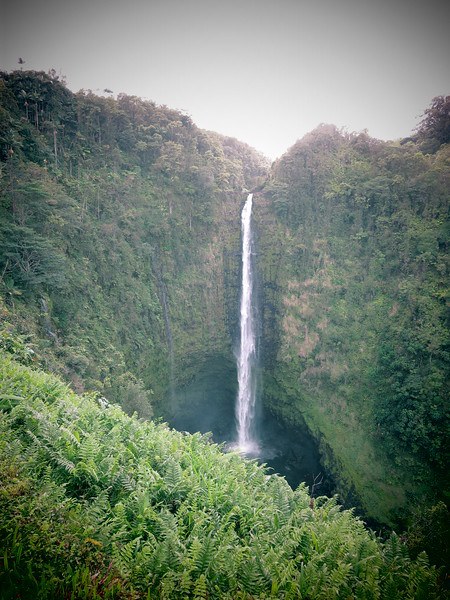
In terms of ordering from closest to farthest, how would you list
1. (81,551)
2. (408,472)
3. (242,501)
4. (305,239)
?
1. (81,551)
2. (242,501)
3. (408,472)
4. (305,239)

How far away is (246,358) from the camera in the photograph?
25938 millimetres

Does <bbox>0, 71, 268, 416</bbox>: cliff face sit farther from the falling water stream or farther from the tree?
the tree

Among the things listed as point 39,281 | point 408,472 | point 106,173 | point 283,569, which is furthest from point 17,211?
point 408,472

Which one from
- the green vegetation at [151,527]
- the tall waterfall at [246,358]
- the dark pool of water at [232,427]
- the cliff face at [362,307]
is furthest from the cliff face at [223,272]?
the green vegetation at [151,527]

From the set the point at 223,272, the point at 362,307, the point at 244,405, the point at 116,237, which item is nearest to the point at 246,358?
the point at 244,405

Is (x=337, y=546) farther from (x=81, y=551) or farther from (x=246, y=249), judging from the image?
(x=246, y=249)

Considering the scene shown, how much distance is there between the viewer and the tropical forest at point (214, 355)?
323cm

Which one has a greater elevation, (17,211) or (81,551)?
(17,211)

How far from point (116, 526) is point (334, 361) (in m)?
20.4

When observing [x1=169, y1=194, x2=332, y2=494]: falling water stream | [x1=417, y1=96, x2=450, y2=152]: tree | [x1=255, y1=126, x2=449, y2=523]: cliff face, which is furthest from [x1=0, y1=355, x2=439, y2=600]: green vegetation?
[x1=417, y1=96, x2=450, y2=152]: tree

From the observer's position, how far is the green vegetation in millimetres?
2588

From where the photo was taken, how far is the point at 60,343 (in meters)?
14.8

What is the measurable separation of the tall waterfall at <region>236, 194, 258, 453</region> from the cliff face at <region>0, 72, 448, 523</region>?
92 centimetres

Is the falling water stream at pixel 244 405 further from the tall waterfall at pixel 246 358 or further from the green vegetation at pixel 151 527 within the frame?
the green vegetation at pixel 151 527
